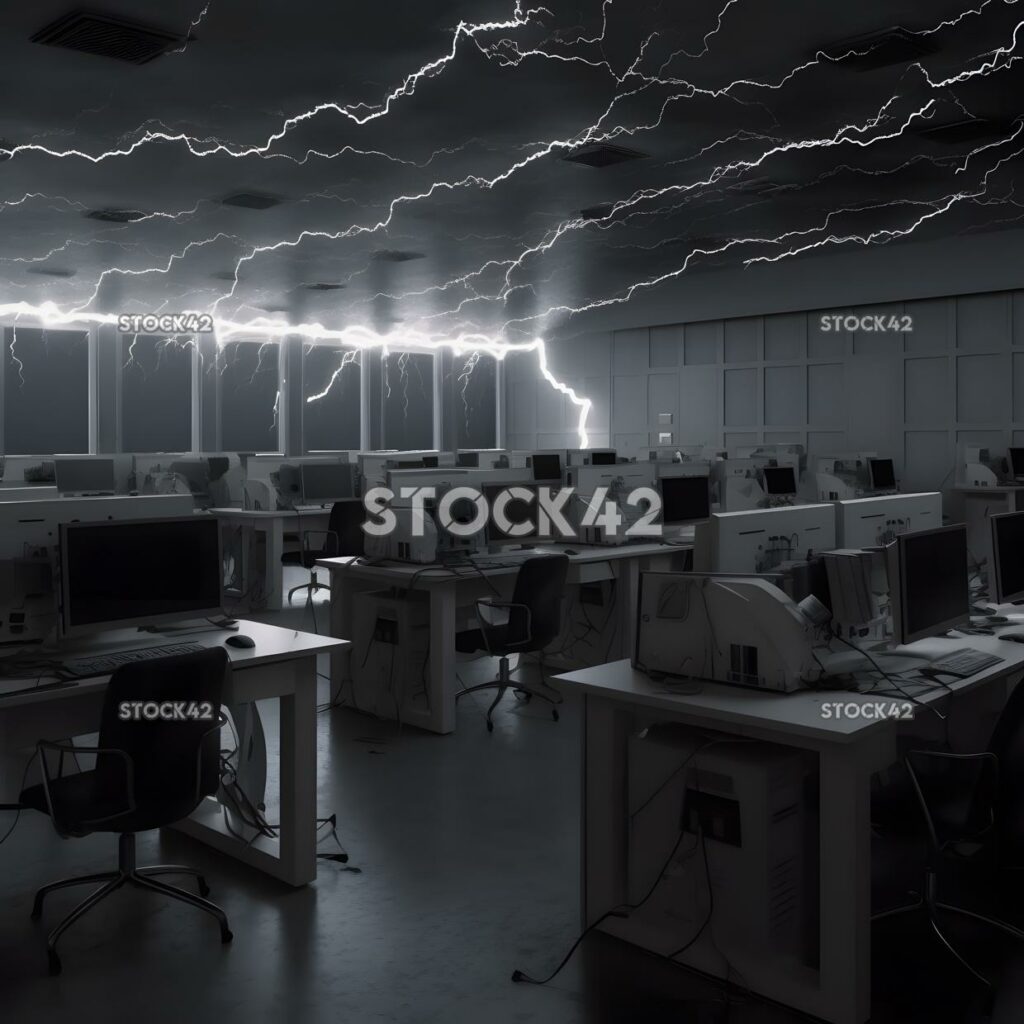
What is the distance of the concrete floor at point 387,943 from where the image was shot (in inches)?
103

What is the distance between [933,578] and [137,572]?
8.74 ft

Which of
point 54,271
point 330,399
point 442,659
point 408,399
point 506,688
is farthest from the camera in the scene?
point 408,399

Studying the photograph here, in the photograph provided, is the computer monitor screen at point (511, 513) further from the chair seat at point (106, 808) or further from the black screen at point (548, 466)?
the black screen at point (548, 466)

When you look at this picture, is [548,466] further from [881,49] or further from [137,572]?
[137,572]

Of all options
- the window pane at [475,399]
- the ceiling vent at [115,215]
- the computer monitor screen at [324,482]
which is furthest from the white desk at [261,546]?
the window pane at [475,399]

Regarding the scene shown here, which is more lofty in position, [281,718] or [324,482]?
[324,482]

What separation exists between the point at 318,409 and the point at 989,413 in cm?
870

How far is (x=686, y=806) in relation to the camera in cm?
278

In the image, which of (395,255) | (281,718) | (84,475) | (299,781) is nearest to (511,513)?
(281,718)

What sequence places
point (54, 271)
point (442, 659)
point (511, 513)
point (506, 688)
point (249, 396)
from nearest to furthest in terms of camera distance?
point (442, 659) < point (506, 688) < point (511, 513) < point (54, 271) < point (249, 396)

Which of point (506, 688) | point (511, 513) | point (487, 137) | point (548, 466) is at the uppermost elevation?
point (487, 137)

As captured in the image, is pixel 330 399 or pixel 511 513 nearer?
pixel 511 513

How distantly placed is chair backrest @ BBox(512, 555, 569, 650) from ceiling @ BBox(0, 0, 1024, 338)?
244 cm

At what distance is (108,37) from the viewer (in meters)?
4.58
